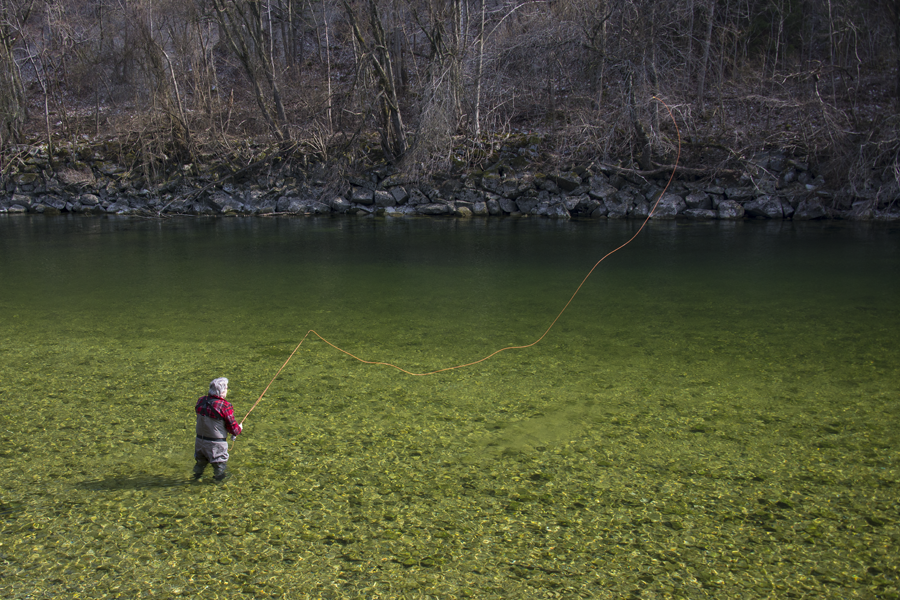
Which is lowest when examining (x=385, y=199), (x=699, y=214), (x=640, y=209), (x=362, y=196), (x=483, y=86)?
(x=699, y=214)

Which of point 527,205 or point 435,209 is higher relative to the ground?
point 527,205

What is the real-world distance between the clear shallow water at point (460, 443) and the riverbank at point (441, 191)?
34.0 feet

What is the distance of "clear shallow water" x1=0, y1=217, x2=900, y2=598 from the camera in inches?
147

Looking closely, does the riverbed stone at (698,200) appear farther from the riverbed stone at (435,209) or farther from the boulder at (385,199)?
the boulder at (385,199)

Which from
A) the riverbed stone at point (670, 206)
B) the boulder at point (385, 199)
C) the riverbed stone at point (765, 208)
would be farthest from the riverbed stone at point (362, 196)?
the riverbed stone at point (765, 208)

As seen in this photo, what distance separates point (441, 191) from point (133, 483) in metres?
19.8

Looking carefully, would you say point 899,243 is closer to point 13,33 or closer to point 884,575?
point 884,575

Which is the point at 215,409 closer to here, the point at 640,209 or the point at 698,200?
the point at 640,209

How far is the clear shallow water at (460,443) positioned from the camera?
12.2 ft

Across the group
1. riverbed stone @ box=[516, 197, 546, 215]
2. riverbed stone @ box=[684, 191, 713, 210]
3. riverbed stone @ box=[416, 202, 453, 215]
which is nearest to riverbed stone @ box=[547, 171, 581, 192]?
riverbed stone @ box=[516, 197, 546, 215]

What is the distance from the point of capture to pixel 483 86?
25953mm

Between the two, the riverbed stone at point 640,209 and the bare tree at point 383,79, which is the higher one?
the bare tree at point 383,79

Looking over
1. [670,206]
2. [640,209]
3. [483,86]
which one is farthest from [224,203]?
[670,206]

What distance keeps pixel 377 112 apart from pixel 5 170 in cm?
1491
